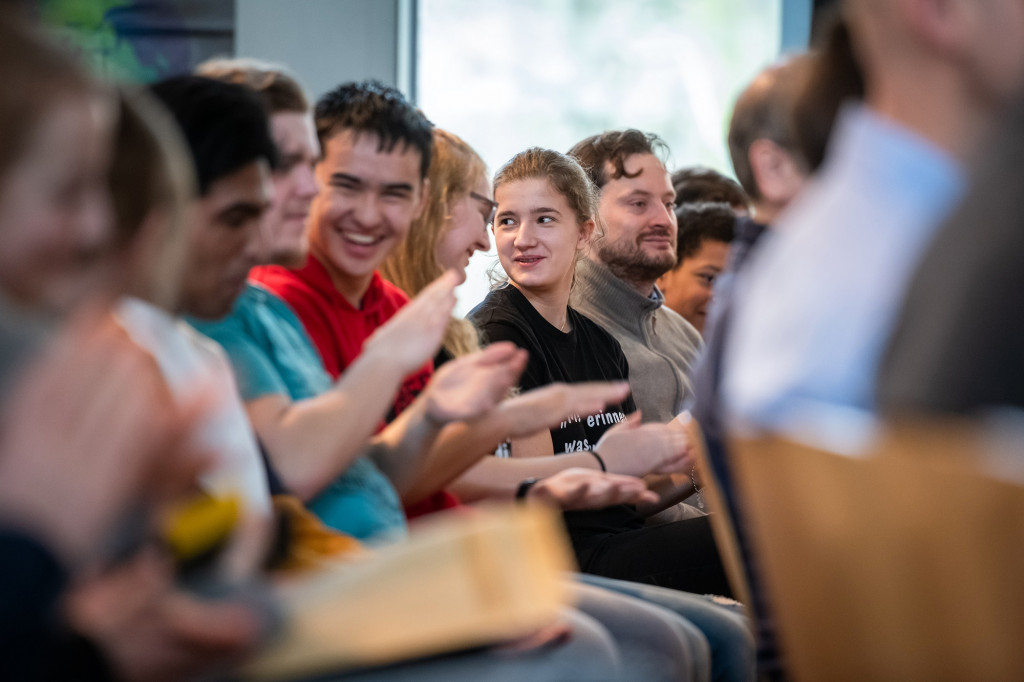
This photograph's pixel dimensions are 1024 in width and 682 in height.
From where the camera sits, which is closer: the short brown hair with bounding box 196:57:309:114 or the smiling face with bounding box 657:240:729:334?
the short brown hair with bounding box 196:57:309:114

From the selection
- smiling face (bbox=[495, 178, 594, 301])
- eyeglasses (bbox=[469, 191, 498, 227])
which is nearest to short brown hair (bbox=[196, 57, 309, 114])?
eyeglasses (bbox=[469, 191, 498, 227])

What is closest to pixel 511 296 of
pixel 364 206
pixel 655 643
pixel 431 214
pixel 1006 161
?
pixel 431 214

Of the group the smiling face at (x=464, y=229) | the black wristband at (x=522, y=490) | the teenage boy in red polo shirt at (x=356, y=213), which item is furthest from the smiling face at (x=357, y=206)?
the black wristband at (x=522, y=490)

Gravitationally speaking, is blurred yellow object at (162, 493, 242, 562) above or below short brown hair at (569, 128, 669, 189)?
below

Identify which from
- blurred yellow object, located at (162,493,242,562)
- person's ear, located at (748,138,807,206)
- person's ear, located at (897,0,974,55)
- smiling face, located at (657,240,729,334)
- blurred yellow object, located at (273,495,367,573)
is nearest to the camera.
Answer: blurred yellow object, located at (162,493,242,562)

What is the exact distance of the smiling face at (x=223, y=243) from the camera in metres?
1.30

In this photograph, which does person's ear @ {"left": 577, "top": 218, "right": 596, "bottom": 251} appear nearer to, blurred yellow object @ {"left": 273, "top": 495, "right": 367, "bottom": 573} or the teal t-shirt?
the teal t-shirt

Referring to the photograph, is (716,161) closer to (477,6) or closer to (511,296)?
(477,6)

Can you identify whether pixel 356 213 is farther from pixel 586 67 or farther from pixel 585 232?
pixel 586 67

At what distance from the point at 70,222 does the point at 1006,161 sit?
2.44 ft

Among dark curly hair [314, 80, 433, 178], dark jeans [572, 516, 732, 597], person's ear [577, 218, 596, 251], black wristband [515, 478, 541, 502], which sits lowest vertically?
dark jeans [572, 516, 732, 597]

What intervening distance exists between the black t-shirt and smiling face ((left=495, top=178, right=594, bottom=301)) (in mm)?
64

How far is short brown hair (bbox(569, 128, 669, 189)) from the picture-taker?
2869 mm

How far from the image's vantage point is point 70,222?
917 mm
